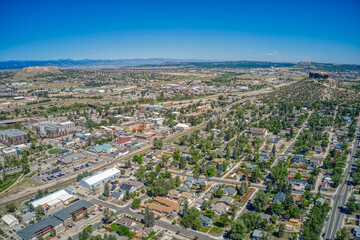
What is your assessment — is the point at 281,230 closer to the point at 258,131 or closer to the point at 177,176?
the point at 177,176

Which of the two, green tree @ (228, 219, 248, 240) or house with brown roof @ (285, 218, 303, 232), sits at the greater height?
green tree @ (228, 219, 248, 240)

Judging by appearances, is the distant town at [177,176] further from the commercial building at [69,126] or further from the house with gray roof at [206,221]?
the house with gray roof at [206,221]

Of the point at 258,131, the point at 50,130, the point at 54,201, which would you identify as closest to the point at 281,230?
the point at 54,201

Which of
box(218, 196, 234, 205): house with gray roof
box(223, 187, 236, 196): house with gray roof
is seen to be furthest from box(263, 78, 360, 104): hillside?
box(218, 196, 234, 205): house with gray roof

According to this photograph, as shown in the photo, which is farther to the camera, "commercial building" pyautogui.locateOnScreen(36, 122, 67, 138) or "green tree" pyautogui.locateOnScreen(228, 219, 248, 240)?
"commercial building" pyautogui.locateOnScreen(36, 122, 67, 138)

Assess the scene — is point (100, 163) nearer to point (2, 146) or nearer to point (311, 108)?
point (2, 146)

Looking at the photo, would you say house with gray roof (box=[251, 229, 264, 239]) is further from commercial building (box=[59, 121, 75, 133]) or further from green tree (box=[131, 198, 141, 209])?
commercial building (box=[59, 121, 75, 133])

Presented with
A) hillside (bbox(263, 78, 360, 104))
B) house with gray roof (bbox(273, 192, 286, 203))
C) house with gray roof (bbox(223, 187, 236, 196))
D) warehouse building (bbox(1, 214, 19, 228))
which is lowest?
warehouse building (bbox(1, 214, 19, 228))
